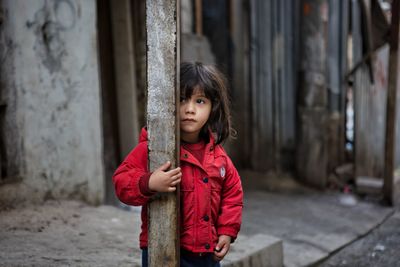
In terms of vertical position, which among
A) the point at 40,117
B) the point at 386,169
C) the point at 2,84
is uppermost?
the point at 2,84

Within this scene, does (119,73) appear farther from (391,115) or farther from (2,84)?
(391,115)

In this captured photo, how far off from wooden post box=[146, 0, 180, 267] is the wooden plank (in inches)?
130

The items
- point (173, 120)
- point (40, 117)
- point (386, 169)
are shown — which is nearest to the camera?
point (173, 120)

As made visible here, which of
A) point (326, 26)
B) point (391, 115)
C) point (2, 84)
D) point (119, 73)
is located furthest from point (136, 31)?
point (391, 115)

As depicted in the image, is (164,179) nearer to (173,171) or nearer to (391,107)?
(173,171)

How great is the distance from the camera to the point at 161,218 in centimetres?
183

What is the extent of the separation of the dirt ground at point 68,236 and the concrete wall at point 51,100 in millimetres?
189

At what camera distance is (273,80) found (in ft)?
20.8

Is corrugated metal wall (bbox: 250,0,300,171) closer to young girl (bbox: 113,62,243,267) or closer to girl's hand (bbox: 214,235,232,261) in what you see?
young girl (bbox: 113,62,243,267)

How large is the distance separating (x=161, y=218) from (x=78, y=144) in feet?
7.23

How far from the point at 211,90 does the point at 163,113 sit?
0.33 meters

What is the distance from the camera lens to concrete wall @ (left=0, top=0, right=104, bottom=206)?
340 cm

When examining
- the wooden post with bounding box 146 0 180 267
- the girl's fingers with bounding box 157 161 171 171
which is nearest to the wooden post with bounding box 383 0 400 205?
the wooden post with bounding box 146 0 180 267

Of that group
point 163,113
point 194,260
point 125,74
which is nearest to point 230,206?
point 194,260
